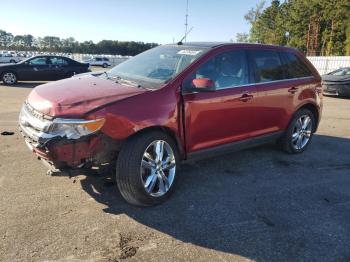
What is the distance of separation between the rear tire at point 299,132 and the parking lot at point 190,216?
60 cm

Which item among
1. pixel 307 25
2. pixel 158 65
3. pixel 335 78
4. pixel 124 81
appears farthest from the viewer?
pixel 307 25

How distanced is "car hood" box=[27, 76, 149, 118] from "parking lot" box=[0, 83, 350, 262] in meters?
0.68

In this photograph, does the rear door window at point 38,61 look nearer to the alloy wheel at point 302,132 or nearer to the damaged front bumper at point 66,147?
the alloy wheel at point 302,132

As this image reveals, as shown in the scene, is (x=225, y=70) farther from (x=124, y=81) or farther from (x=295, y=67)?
(x=295, y=67)

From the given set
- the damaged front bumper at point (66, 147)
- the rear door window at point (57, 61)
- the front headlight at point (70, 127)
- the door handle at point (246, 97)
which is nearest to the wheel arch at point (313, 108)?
the door handle at point (246, 97)

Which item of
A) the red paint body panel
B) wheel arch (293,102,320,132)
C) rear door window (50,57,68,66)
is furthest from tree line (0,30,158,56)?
the red paint body panel

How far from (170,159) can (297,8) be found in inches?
2332

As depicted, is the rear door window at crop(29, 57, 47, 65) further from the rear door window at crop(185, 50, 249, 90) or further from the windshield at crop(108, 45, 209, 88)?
the rear door window at crop(185, 50, 249, 90)

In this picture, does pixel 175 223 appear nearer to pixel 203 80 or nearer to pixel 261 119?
pixel 203 80

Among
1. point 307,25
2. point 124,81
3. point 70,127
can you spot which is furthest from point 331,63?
point 307,25

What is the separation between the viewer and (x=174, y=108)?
13.6 feet

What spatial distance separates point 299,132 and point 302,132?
0.10m

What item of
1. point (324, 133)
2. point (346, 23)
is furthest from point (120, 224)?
point (346, 23)

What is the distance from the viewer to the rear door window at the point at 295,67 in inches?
238
